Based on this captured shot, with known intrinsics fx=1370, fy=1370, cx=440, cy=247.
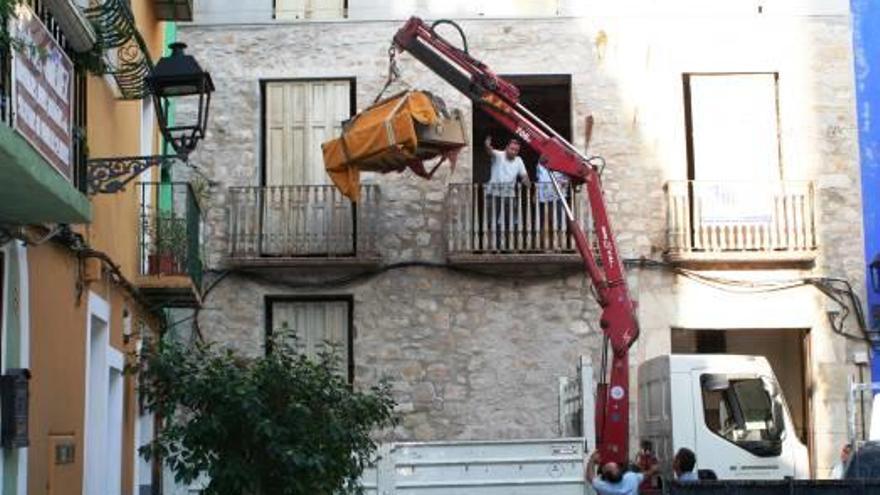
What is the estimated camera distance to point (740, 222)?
18.3 meters

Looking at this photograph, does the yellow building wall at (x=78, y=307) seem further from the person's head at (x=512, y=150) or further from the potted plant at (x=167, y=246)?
the person's head at (x=512, y=150)

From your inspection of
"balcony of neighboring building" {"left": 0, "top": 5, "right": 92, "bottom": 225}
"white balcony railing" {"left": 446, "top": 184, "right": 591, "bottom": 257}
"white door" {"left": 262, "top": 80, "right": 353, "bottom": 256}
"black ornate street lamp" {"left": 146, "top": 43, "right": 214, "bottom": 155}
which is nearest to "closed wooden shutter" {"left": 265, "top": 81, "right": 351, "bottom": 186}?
"white door" {"left": 262, "top": 80, "right": 353, "bottom": 256}

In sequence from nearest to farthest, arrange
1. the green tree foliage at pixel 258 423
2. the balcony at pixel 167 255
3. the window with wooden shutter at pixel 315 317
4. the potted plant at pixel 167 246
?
the green tree foliage at pixel 258 423
the balcony at pixel 167 255
the potted plant at pixel 167 246
the window with wooden shutter at pixel 315 317

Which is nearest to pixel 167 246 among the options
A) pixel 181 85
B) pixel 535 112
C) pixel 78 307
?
pixel 78 307

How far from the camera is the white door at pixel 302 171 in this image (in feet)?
60.7

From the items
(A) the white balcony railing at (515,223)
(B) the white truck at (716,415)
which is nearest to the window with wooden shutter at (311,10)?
(A) the white balcony railing at (515,223)

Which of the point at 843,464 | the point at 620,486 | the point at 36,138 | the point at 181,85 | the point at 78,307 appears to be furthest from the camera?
the point at 843,464

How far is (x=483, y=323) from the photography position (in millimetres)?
18453

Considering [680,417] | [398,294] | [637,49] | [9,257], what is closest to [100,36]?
[9,257]

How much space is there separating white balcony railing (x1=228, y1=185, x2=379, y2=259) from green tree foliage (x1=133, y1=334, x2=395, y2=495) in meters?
8.60

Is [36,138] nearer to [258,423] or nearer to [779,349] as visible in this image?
[258,423]

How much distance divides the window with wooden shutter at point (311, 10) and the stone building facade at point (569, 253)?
0.18 metres

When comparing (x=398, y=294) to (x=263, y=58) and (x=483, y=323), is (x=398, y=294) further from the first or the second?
(x=263, y=58)

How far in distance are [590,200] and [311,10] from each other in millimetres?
5962
